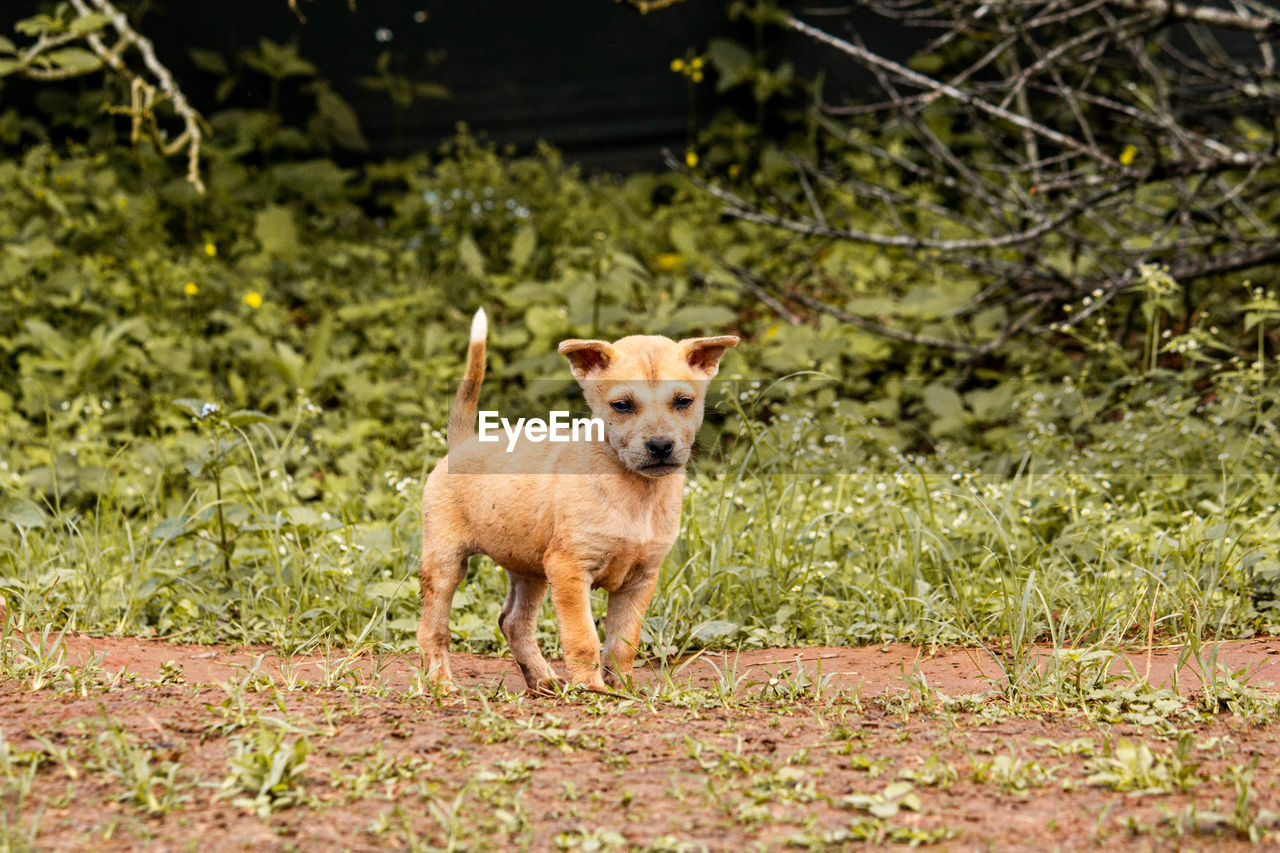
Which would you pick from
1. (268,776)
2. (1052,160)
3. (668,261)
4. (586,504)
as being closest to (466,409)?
(586,504)

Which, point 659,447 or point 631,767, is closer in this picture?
point 631,767

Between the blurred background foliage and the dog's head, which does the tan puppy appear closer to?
the dog's head

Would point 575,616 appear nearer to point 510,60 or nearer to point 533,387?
point 533,387

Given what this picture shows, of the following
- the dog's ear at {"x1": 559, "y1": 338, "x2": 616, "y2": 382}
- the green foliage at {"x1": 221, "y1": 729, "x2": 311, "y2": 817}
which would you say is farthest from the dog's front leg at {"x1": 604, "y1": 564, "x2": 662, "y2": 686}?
the green foliage at {"x1": 221, "y1": 729, "x2": 311, "y2": 817}

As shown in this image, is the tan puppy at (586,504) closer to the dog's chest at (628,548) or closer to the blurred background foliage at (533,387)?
the dog's chest at (628,548)

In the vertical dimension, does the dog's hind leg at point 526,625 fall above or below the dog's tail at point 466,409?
below

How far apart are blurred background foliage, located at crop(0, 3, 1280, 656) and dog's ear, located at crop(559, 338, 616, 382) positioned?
2.00 ft

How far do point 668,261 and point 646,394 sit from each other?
5.54m

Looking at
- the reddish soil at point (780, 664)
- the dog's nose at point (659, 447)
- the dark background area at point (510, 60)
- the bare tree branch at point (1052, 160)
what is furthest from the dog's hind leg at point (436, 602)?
the dark background area at point (510, 60)

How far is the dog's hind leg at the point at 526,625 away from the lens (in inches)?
145

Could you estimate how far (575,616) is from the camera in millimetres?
3318

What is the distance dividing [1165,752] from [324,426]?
5479 millimetres

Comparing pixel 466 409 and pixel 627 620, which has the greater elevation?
pixel 466 409

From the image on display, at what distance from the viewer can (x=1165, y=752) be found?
2773mm
